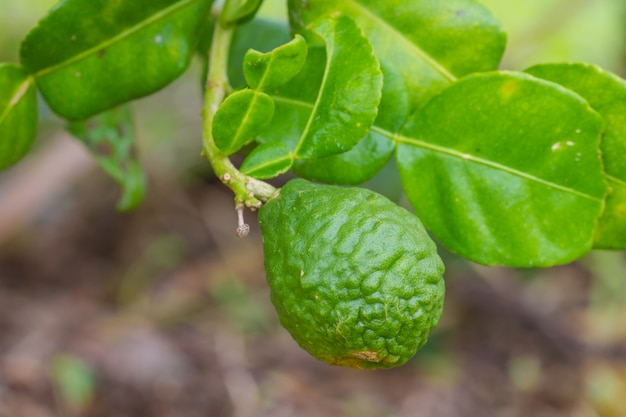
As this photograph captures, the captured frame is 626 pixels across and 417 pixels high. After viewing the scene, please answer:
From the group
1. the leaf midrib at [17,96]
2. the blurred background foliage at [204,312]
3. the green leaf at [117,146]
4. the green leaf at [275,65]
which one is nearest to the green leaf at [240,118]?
the green leaf at [275,65]

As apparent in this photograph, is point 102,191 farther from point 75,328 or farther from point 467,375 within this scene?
point 467,375

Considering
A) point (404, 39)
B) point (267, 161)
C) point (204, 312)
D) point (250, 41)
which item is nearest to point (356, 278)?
point (267, 161)

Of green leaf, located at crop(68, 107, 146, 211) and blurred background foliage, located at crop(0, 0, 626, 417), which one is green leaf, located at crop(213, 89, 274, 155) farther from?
blurred background foliage, located at crop(0, 0, 626, 417)

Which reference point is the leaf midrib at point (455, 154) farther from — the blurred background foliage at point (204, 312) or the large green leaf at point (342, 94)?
the blurred background foliage at point (204, 312)

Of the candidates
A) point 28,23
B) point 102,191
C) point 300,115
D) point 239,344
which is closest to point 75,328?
point 239,344

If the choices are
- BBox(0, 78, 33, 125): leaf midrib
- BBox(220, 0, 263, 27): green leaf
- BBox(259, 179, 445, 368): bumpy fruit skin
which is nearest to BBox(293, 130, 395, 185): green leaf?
BBox(259, 179, 445, 368): bumpy fruit skin
